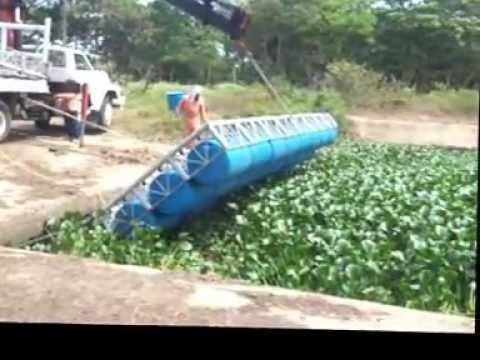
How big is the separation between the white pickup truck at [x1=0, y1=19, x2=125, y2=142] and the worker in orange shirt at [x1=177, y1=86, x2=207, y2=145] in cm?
17

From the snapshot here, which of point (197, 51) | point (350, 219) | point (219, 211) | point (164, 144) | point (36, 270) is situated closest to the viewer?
point (197, 51)

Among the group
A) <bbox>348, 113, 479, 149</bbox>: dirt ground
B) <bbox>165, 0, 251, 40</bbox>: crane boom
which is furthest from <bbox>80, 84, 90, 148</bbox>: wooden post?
<bbox>348, 113, 479, 149</bbox>: dirt ground

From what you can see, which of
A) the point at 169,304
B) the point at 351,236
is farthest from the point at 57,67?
the point at 351,236

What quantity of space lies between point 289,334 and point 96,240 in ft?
3.49

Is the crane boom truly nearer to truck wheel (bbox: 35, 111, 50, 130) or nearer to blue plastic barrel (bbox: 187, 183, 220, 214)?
truck wheel (bbox: 35, 111, 50, 130)

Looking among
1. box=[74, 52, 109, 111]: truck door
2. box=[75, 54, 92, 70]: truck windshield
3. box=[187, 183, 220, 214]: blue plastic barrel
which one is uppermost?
box=[75, 54, 92, 70]: truck windshield

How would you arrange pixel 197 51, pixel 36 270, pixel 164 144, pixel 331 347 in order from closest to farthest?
pixel 331 347, pixel 197 51, pixel 36 270, pixel 164 144

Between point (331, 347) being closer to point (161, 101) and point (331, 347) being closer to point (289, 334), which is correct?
point (289, 334)

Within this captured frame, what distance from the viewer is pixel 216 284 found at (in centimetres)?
217

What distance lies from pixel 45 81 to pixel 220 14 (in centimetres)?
72

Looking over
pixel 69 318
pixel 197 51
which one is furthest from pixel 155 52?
pixel 69 318

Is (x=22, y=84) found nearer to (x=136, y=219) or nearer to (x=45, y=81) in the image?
(x=45, y=81)

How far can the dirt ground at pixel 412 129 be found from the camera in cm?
211

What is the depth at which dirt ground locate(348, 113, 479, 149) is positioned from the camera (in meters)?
2.11
